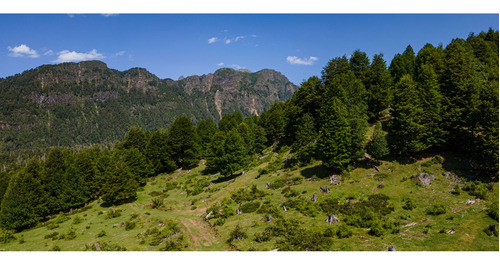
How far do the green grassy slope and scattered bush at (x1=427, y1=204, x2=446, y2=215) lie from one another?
1.70 ft

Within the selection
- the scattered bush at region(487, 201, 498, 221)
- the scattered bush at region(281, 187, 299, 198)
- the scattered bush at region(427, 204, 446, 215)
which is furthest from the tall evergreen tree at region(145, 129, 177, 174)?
the scattered bush at region(487, 201, 498, 221)

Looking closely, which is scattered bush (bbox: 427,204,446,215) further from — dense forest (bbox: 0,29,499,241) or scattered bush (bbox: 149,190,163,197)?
scattered bush (bbox: 149,190,163,197)

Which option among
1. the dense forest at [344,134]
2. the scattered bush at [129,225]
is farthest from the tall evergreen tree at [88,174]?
the scattered bush at [129,225]

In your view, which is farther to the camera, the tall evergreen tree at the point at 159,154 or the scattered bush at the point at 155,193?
the tall evergreen tree at the point at 159,154

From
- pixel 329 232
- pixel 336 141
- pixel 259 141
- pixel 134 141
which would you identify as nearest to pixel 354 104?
pixel 336 141

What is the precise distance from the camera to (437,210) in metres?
27.6

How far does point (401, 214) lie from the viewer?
2883 centimetres

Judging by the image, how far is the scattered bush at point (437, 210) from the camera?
90.2ft

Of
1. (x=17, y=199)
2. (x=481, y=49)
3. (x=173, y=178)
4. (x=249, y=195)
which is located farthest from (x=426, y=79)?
(x=17, y=199)

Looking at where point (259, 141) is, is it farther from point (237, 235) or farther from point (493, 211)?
point (493, 211)

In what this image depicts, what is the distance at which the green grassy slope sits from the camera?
2314cm

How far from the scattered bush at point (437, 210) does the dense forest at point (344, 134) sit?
32.5ft

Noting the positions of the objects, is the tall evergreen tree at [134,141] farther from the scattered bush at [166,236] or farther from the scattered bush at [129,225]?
the scattered bush at [166,236]

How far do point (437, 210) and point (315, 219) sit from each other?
13.5m
